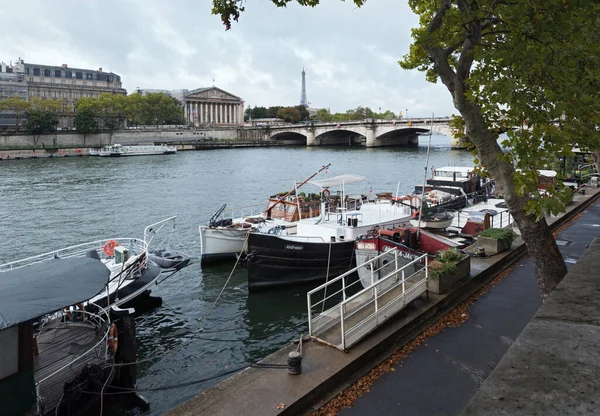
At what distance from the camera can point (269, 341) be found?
14555 millimetres

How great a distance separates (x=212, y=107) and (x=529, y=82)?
617 ft

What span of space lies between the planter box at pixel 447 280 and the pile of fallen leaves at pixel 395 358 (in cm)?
53

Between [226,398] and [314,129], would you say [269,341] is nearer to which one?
[226,398]

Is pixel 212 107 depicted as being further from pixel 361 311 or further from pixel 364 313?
pixel 364 313

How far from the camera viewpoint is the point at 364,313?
9.85 metres

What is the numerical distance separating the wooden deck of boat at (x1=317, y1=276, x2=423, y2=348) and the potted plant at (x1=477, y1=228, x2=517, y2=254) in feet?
15.4

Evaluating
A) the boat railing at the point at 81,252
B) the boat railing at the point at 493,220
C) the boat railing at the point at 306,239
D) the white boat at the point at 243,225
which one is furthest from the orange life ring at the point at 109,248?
the boat railing at the point at 493,220

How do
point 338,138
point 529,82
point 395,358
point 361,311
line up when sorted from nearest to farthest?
point 529,82 → point 395,358 → point 361,311 → point 338,138

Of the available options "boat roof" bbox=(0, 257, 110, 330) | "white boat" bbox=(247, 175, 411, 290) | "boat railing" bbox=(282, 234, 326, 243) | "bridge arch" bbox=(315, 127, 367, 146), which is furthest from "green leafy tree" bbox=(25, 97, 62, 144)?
"boat roof" bbox=(0, 257, 110, 330)

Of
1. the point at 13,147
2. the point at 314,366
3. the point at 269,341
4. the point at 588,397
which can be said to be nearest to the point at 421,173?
the point at 269,341

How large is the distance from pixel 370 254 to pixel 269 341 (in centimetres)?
443

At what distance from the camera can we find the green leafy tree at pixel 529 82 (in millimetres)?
7145

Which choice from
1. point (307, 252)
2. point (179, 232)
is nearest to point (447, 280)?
point (307, 252)

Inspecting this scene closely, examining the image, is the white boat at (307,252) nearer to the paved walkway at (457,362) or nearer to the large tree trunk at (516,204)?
the paved walkway at (457,362)
